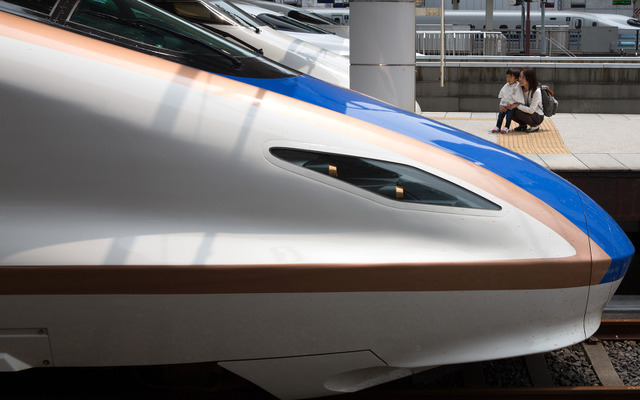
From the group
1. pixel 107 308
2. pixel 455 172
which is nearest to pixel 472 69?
pixel 455 172

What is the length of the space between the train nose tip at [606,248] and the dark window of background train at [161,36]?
1561 mm

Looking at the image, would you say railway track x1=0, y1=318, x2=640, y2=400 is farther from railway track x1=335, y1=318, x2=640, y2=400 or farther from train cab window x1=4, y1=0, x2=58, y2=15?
train cab window x1=4, y1=0, x2=58, y2=15

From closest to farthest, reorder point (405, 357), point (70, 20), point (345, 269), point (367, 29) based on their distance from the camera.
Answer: point (345, 269)
point (405, 357)
point (70, 20)
point (367, 29)

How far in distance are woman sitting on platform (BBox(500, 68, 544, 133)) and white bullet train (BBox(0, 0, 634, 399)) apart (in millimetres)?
5665

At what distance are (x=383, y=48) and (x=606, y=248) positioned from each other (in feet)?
9.80

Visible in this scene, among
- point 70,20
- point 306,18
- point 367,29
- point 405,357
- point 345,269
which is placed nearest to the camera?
point 345,269

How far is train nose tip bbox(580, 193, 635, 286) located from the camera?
2.83 meters

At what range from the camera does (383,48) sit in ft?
18.0

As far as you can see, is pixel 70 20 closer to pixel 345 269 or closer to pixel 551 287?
pixel 345 269

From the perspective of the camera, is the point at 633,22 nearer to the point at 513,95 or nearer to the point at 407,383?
the point at 513,95

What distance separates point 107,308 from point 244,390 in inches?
39.4

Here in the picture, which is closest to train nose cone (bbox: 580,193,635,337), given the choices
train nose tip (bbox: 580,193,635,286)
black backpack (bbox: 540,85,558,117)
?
train nose tip (bbox: 580,193,635,286)

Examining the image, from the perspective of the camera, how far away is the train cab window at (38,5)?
2998mm

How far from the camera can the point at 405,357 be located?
2787mm
